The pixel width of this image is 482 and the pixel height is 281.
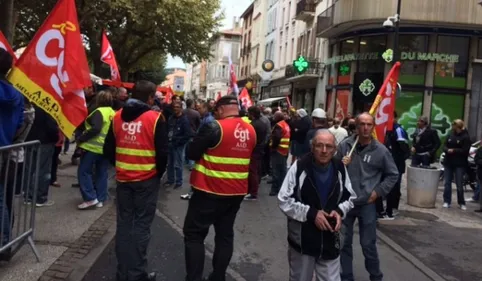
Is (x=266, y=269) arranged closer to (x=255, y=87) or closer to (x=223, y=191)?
(x=223, y=191)

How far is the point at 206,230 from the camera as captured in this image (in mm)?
4820

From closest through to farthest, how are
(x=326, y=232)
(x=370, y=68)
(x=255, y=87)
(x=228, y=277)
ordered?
1. (x=326, y=232)
2. (x=228, y=277)
3. (x=370, y=68)
4. (x=255, y=87)

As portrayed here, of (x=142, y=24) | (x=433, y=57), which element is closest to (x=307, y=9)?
(x=142, y=24)

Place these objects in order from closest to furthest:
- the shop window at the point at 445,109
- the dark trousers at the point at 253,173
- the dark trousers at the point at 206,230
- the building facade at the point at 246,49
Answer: the dark trousers at the point at 206,230, the dark trousers at the point at 253,173, the shop window at the point at 445,109, the building facade at the point at 246,49

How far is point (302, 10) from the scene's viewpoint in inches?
1334

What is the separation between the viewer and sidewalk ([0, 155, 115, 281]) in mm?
4887

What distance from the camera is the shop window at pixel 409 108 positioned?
2408 cm

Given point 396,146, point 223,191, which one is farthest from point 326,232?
point 396,146

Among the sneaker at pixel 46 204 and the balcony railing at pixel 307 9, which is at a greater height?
the balcony railing at pixel 307 9

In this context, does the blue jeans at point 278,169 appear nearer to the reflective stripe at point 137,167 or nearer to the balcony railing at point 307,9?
the reflective stripe at point 137,167

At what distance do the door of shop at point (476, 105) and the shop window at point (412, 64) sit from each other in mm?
2209

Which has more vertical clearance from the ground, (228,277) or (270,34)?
(270,34)

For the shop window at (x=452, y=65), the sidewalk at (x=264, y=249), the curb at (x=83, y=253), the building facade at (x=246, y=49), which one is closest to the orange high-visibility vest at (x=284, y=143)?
the sidewalk at (x=264, y=249)

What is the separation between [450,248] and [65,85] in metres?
5.58
